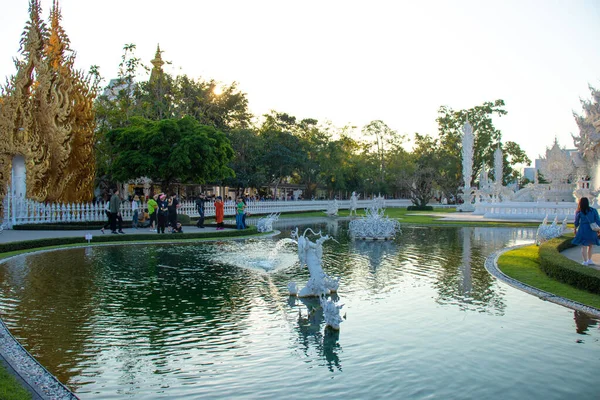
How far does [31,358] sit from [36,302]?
3609 millimetres

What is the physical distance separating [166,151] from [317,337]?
21442mm

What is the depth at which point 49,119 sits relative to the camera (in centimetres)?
2625

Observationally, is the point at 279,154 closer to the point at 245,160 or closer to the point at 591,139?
the point at 245,160

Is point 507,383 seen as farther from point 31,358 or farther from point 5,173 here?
point 5,173

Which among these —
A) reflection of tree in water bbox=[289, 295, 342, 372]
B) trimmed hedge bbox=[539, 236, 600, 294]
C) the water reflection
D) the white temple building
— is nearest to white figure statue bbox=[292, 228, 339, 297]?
reflection of tree in water bbox=[289, 295, 342, 372]

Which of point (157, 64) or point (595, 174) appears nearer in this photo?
point (595, 174)

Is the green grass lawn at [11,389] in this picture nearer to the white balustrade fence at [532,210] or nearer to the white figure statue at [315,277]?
the white figure statue at [315,277]

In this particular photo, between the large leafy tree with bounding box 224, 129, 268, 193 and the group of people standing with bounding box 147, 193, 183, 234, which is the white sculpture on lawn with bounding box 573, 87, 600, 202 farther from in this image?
the large leafy tree with bounding box 224, 129, 268, 193

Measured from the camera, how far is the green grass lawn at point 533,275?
1015 cm

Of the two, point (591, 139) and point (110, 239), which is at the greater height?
point (591, 139)

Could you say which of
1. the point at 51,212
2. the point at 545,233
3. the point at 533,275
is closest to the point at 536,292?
the point at 533,275

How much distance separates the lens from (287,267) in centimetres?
1401

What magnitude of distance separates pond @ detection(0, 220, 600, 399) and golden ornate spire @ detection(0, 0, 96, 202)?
1378 centimetres

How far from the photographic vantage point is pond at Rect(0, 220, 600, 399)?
5801 millimetres
